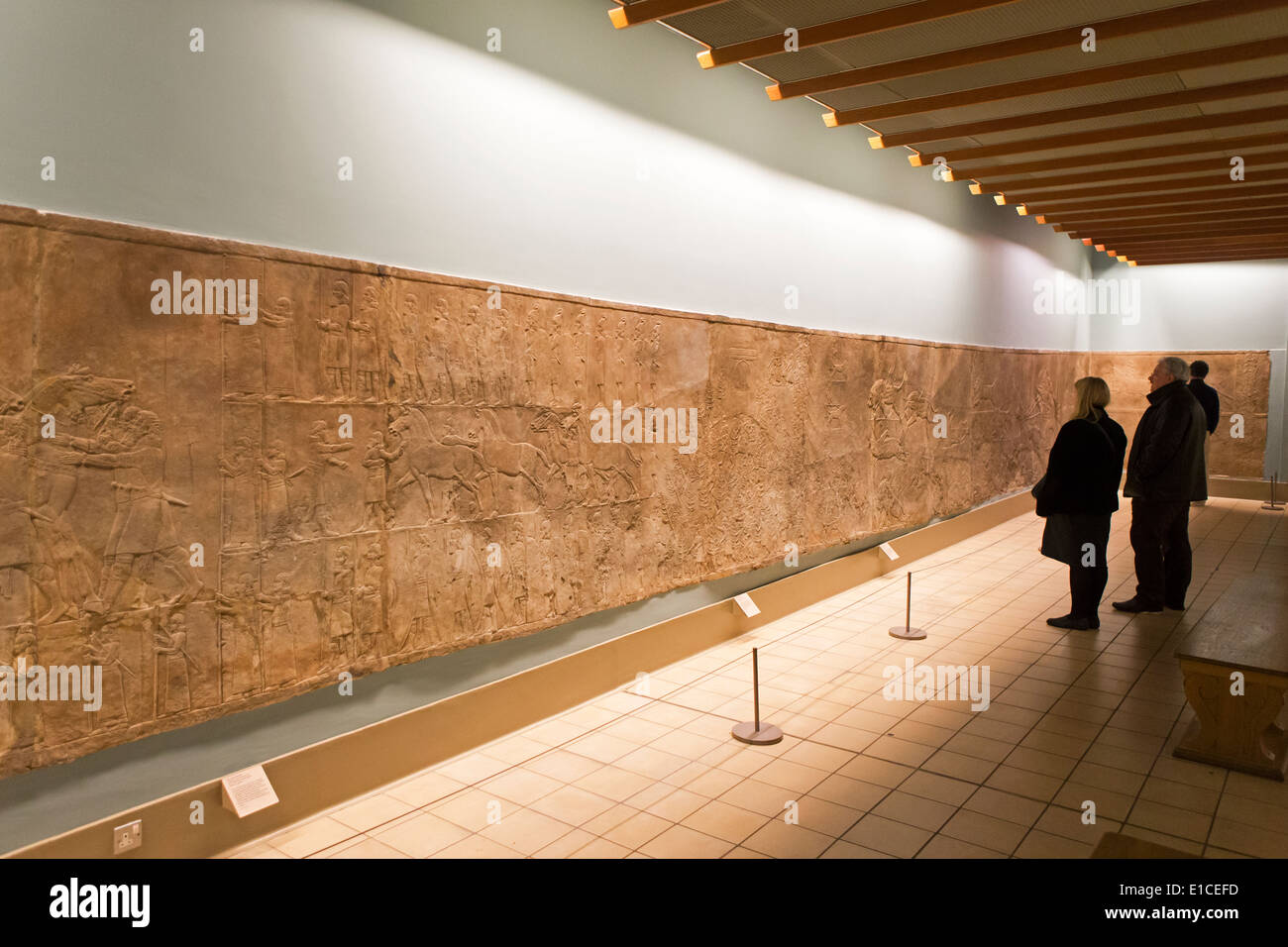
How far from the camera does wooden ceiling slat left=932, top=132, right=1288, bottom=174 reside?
7.09 m

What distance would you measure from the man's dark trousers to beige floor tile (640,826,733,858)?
501 cm

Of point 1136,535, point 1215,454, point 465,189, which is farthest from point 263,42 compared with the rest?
point 1215,454

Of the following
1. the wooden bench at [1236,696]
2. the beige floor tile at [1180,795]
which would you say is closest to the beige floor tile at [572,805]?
the beige floor tile at [1180,795]

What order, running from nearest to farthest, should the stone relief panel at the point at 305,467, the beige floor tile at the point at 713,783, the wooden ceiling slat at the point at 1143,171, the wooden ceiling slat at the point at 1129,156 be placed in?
the stone relief panel at the point at 305,467
the beige floor tile at the point at 713,783
the wooden ceiling slat at the point at 1129,156
the wooden ceiling slat at the point at 1143,171

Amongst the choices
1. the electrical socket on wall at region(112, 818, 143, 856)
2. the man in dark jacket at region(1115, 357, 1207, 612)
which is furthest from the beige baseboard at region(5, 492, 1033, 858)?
the man in dark jacket at region(1115, 357, 1207, 612)

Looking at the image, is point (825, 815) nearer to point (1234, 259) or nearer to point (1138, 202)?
point (1138, 202)

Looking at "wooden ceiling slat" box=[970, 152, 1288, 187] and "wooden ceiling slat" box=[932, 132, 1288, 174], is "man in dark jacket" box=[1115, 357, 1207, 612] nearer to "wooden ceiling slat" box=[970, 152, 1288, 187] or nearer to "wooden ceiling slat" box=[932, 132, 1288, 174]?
"wooden ceiling slat" box=[932, 132, 1288, 174]

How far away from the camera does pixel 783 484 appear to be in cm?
705

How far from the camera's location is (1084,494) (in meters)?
6.40

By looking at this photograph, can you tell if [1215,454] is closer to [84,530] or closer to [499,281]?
[499,281]

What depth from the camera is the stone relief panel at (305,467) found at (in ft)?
10.0

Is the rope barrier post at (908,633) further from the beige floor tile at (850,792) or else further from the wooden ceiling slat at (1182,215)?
the wooden ceiling slat at (1182,215)

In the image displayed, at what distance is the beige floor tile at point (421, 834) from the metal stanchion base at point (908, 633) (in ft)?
13.1

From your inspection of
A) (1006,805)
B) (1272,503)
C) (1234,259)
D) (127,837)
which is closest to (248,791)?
(127,837)
